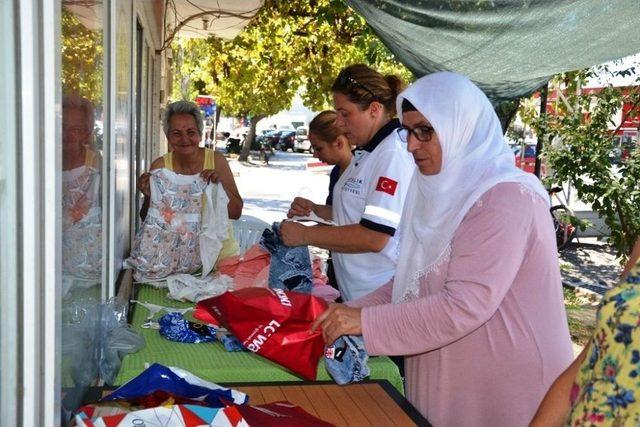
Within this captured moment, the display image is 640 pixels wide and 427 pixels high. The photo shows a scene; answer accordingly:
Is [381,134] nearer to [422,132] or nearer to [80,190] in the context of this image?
[422,132]

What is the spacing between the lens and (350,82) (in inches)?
120

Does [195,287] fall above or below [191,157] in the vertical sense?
below

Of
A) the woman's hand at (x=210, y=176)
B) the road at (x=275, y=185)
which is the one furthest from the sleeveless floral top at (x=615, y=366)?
the road at (x=275, y=185)

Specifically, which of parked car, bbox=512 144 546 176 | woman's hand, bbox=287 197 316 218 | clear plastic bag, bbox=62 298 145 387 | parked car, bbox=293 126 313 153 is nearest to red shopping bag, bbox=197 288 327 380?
clear plastic bag, bbox=62 298 145 387

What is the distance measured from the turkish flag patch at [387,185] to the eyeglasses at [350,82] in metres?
0.38

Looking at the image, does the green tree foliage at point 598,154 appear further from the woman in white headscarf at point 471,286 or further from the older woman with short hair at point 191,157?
the woman in white headscarf at point 471,286

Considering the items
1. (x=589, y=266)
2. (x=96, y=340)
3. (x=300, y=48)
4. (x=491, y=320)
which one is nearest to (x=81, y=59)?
(x=96, y=340)

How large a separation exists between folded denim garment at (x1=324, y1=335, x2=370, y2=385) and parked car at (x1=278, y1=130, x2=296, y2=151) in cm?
4767

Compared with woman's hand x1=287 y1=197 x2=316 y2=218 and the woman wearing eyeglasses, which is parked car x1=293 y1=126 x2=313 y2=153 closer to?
woman's hand x1=287 y1=197 x2=316 y2=218

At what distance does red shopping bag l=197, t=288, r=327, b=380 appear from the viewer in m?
2.22

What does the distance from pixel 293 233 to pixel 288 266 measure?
19cm

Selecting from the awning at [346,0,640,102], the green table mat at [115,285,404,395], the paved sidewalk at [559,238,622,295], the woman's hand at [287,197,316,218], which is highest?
the awning at [346,0,640,102]

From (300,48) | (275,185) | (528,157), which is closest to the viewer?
(300,48)

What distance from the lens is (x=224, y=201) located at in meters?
4.00
